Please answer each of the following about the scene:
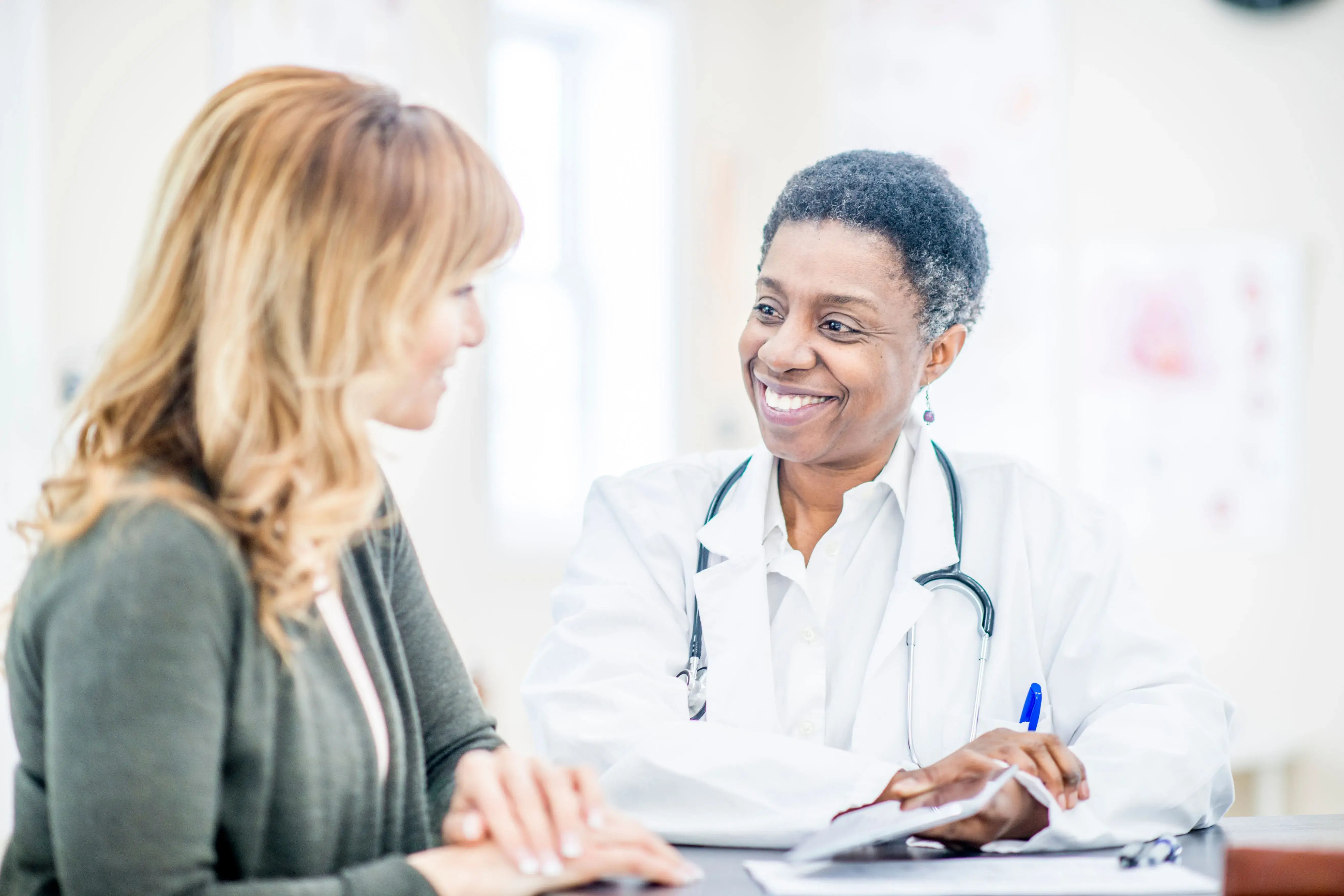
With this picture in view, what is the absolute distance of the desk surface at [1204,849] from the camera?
38.0 inches

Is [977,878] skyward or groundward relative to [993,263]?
groundward

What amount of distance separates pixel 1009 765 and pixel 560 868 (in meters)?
0.45

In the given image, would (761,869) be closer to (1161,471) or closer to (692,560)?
(692,560)

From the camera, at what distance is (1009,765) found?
114cm

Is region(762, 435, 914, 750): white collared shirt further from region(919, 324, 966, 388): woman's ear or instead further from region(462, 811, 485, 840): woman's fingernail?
region(462, 811, 485, 840): woman's fingernail

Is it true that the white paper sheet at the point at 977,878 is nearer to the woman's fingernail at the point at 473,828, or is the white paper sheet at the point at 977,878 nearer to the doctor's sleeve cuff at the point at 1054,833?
the doctor's sleeve cuff at the point at 1054,833

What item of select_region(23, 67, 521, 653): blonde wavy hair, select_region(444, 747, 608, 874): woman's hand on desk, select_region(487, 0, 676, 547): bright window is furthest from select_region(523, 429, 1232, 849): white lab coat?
select_region(487, 0, 676, 547): bright window

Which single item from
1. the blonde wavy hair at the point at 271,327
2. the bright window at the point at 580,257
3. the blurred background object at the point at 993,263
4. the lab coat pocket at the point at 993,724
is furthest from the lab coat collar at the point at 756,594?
the bright window at the point at 580,257

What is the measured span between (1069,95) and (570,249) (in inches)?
65.9

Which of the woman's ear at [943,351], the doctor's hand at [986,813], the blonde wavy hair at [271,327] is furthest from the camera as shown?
the woman's ear at [943,351]

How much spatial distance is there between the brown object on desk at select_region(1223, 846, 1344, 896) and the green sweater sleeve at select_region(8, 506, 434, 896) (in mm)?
626

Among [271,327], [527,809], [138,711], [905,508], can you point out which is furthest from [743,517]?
[138,711]

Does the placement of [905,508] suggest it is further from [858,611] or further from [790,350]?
[790,350]

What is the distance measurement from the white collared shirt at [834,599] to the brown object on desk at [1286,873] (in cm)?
65
